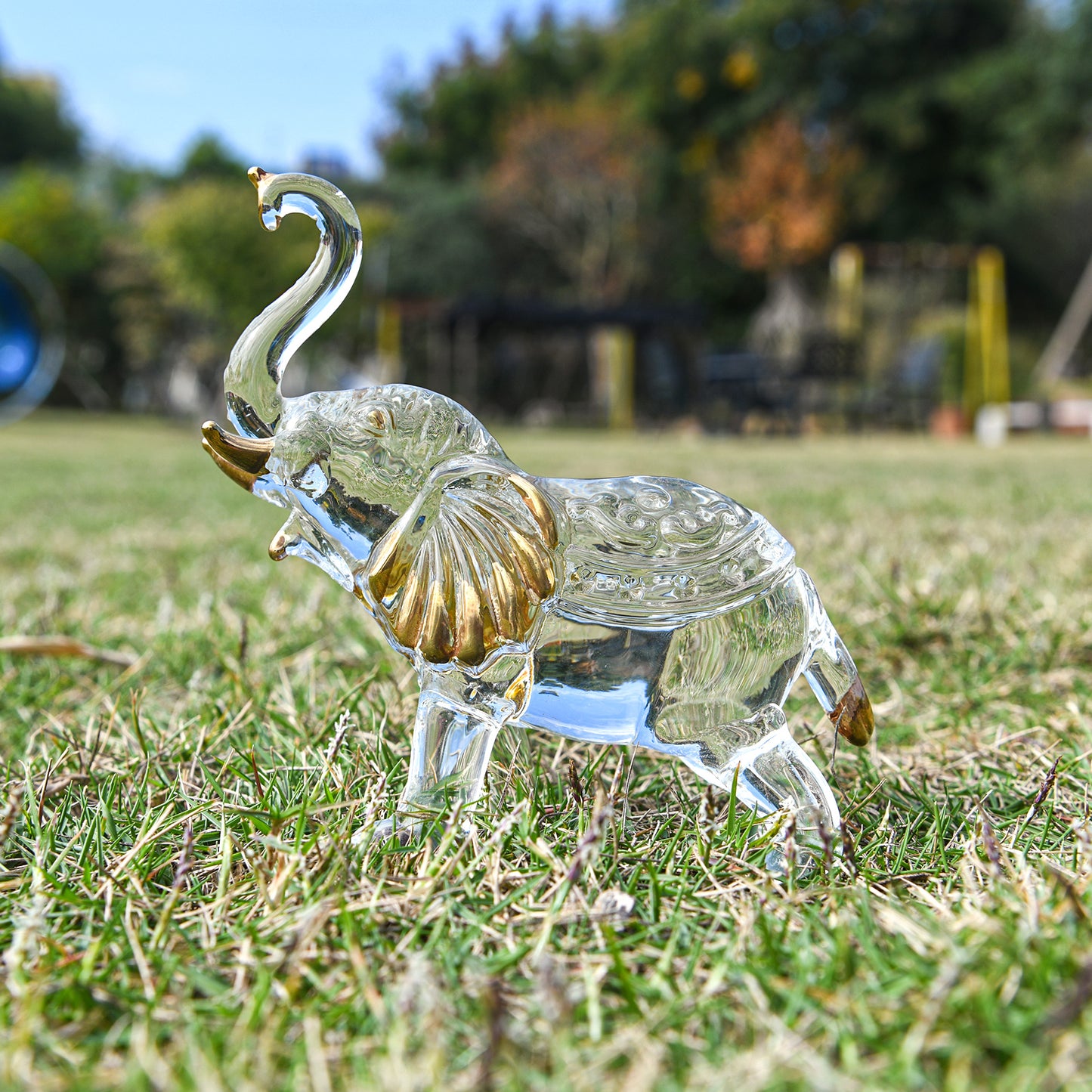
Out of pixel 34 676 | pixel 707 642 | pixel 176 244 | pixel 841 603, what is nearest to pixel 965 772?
pixel 707 642

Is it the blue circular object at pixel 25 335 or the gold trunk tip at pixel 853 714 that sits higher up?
the blue circular object at pixel 25 335

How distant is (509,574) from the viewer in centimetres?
101

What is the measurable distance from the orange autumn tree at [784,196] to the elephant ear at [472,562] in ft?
64.3

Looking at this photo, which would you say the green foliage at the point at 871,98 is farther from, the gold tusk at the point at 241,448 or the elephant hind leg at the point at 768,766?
the gold tusk at the point at 241,448

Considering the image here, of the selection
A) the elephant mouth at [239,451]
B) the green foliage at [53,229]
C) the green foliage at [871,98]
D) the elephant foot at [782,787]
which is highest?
the green foliage at [871,98]

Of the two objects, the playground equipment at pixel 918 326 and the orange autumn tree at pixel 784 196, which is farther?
the orange autumn tree at pixel 784 196

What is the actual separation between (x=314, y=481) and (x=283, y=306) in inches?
6.8

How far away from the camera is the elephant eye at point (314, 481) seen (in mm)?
1012

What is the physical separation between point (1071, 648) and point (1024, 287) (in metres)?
21.5

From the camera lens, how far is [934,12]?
20.1 m

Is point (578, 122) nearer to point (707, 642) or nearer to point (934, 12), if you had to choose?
point (934, 12)

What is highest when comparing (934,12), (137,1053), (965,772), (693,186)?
(934,12)

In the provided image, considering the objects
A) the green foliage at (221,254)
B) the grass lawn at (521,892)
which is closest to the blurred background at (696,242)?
the green foliage at (221,254)

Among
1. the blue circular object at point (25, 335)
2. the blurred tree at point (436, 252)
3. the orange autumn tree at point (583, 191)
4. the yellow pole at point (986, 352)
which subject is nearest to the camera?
the yellow pole at point (986, 352)
